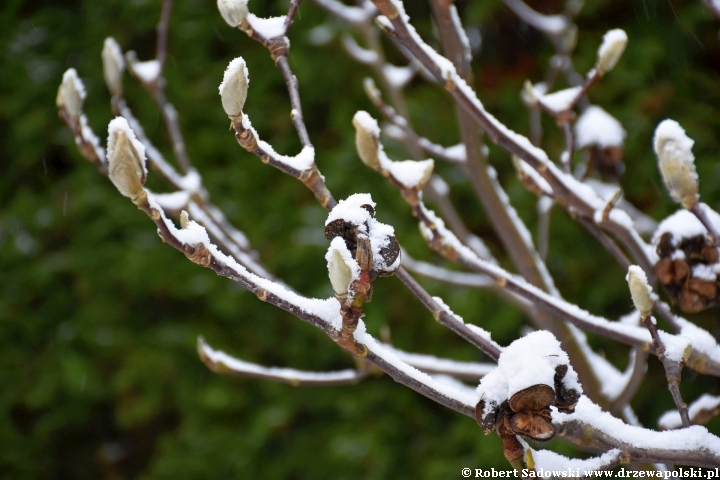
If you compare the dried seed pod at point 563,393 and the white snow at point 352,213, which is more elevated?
the white snow at point 352,213

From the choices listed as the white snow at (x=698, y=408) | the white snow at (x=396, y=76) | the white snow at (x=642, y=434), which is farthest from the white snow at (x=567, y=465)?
the white snow at (x=396, y=76)

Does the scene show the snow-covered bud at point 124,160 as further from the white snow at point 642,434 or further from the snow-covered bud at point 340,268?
the white snow at point 642,434

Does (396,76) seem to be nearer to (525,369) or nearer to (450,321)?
(450,321)

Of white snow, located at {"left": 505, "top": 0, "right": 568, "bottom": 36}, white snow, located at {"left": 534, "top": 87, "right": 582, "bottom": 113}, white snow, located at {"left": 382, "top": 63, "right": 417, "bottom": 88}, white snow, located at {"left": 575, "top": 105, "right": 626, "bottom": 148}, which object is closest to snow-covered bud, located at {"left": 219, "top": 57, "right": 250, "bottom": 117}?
white snow, located at {"left": 534, "top": 87, "right": 582, "bottom": 113}

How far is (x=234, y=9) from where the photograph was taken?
67 cm

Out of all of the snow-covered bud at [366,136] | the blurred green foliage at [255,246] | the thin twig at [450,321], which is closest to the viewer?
the thin twig at [450,321]

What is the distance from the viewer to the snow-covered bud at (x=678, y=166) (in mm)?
582

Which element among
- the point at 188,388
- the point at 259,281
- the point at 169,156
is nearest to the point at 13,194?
the point at 169,156

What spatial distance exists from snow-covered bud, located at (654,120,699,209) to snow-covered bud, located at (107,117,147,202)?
48cm

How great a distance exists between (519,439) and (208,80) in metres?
1.65

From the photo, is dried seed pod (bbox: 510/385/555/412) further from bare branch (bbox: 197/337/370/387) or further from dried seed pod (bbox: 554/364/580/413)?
bare branch (bbox: 197/337/370/387)

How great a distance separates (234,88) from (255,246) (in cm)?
127

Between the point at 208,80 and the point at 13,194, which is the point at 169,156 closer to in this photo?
the point at 208,80

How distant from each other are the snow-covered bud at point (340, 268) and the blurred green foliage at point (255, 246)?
113 centimetres
